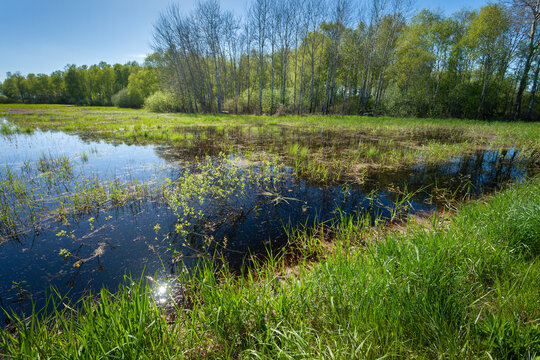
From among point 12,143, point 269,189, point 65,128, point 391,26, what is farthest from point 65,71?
point 269,189

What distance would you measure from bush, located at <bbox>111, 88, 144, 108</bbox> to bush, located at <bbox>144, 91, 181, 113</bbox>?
21958 millimetres

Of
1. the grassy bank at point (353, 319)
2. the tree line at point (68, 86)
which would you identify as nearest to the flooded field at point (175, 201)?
the grassy bank at point (353, 319)

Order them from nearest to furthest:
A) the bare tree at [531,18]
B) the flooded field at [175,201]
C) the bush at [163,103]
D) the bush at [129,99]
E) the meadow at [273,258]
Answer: the meadow at [273,258] < the flooded field at [175,201] < the bare tree at [531,18] < the bush at [163,103] < the bush at [129,99]

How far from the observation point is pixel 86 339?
4.97ft

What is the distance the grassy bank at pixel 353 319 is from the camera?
1.41 metres

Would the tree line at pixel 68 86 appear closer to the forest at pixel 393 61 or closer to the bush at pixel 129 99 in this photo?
the bush at pixel 129 99

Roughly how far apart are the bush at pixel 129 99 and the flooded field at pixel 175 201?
52.6 metres

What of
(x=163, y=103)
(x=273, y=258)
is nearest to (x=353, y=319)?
(x=273, y=258)

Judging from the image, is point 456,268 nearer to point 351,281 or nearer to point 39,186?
point 351,281

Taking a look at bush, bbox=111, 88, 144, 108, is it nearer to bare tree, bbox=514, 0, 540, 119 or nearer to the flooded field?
the flooded field

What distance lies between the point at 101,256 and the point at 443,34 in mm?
36408

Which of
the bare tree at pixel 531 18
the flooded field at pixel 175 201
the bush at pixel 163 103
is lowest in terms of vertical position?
the flooded field at pixel 175 201

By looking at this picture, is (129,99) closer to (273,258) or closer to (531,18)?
(273,258)

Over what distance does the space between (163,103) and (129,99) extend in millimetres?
27094
